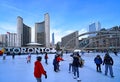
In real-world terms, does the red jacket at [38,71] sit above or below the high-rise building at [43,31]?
below

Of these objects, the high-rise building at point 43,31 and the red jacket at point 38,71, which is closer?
the red jacket at point 38,71

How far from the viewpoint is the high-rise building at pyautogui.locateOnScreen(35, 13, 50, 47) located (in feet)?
449

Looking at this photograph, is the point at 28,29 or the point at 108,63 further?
the point at 28,29

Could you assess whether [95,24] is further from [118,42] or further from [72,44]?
[118,42]

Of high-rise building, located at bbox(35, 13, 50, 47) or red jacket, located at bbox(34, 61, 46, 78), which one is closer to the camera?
red jacket, located at bbox(34, 61, 46, 78)

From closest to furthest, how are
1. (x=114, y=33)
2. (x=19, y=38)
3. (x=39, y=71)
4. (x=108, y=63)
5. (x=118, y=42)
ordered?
(x=39, y=71) < (x=108, y=63) < (x=114, y=33) < (x=118, y=42) < (x=19, y=38)

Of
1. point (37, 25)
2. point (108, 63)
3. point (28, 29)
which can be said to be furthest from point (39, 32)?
point (108, 63)

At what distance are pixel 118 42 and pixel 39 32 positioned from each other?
74593 mm

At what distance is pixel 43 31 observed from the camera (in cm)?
14912

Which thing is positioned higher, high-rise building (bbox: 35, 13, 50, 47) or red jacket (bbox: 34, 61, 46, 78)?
high-rise building (bbox: 35, 13, 50, 47)

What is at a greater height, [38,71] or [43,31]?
[43,31]

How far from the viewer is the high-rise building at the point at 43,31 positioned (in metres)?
137

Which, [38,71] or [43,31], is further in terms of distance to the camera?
[43,31]

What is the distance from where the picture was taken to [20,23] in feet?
453
